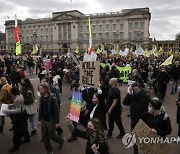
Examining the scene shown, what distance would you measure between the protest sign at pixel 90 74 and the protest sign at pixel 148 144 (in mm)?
2620

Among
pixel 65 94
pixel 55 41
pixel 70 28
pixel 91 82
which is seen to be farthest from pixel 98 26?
pixel 91 82

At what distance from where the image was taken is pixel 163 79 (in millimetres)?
11820

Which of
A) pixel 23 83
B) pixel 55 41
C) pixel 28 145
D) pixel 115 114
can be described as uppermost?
pixel 55 41

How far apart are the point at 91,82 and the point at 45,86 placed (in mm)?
1501

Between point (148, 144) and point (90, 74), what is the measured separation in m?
3.05

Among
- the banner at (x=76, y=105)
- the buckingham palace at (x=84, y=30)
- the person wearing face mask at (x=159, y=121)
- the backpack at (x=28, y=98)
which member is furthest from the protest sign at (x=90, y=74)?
the buckingham palace at (x=84, y=30)

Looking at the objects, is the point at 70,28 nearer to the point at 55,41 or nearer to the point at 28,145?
the point at 55,41

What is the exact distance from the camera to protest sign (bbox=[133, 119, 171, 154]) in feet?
12.6

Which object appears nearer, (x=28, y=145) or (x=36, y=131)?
(x=28, y=145)

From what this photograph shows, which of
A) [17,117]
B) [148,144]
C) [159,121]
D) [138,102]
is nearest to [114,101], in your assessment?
[138,102]

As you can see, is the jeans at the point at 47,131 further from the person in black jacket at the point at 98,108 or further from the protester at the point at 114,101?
the protester at the point at 114,101

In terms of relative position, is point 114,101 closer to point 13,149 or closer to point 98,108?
point 98,108

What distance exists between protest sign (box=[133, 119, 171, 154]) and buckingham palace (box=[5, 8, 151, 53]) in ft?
289

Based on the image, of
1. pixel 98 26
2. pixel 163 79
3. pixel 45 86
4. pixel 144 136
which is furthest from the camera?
pixel 98 26
